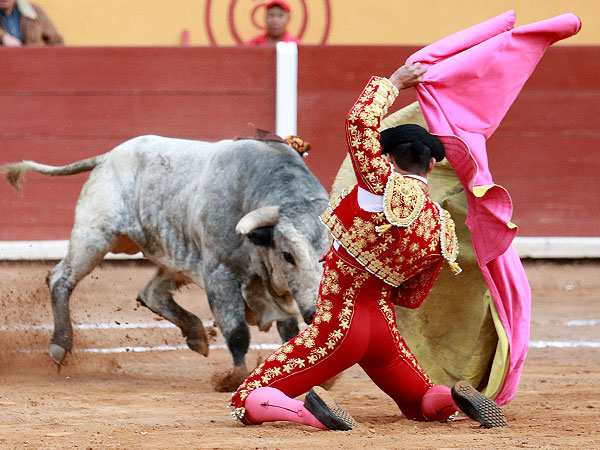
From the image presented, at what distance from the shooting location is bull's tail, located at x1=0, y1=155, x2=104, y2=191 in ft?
15.9

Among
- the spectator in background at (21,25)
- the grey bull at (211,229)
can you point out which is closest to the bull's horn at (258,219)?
the grey bull at (211,229)

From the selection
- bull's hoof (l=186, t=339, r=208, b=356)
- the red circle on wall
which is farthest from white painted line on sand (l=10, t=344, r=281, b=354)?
the red circle on wall

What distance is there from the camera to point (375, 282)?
9.53ft

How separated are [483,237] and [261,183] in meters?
1.19

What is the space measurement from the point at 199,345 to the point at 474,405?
1.96 m

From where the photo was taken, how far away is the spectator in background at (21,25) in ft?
22.7

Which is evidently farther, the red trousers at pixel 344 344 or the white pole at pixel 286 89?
the white pole at pixel 286 89

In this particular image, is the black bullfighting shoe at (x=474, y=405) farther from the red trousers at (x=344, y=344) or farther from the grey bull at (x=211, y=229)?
the grey bull at (x=211, y=229)

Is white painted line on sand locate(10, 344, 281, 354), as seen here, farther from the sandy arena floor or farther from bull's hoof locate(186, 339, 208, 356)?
bull's hoof locate(186, 339, 208, 356)

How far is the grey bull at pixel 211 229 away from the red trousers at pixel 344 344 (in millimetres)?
707

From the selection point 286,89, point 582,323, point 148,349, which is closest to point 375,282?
point 148,349

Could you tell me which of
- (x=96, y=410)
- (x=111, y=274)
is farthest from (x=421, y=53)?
(x=111, y=274)

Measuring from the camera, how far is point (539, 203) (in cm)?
722

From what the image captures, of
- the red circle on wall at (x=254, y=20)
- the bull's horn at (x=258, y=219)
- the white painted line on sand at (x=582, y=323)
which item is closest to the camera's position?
the bull's horn at (x=258, y=219)
